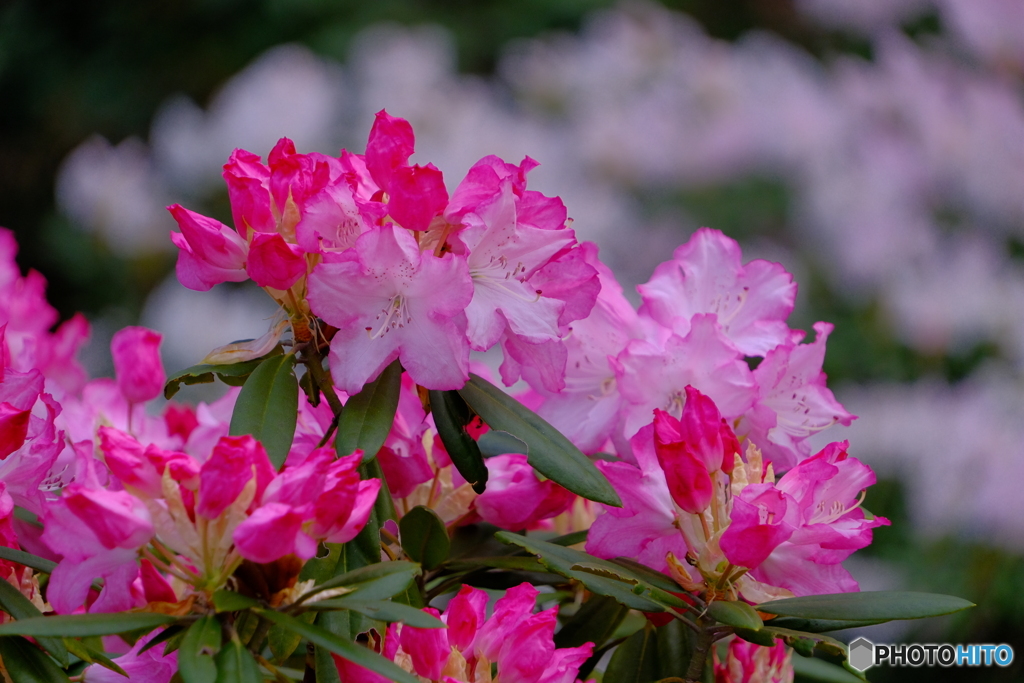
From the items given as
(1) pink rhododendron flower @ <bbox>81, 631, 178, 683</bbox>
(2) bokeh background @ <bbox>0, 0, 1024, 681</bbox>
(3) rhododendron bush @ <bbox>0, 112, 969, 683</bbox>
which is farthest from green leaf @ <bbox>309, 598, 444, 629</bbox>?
(2) bokeh background @ <bbox>0, 0, 1024, 681</bbox>

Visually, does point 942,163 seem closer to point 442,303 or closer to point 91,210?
point 91,210

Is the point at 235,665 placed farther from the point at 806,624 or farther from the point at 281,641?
the point at 806,624

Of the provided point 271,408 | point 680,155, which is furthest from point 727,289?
point 680,155

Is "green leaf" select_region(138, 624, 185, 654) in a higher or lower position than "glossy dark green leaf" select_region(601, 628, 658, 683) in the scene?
higher

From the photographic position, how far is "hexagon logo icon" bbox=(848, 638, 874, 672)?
1.77 feet

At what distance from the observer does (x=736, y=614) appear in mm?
463

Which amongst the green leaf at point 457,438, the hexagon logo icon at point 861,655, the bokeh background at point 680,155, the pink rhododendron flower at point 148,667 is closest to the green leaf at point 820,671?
the hexagon logo icon at point 861,655

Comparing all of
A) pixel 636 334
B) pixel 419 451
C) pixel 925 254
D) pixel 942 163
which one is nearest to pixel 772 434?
pixel 636 334

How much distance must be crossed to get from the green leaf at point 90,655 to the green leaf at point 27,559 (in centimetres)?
3

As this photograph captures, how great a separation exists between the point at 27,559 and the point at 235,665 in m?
0.14

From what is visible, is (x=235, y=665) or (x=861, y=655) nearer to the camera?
(x=235, y=665)

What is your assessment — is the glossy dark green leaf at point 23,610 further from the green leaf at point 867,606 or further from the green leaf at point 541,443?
the green leaf at point 867,606

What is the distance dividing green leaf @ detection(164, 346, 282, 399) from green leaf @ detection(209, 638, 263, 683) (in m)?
0.15

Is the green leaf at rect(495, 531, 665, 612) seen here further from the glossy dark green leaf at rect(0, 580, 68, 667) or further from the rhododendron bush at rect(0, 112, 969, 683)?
the glossy dark green leaf at rect(0, 580, 68, 667)
